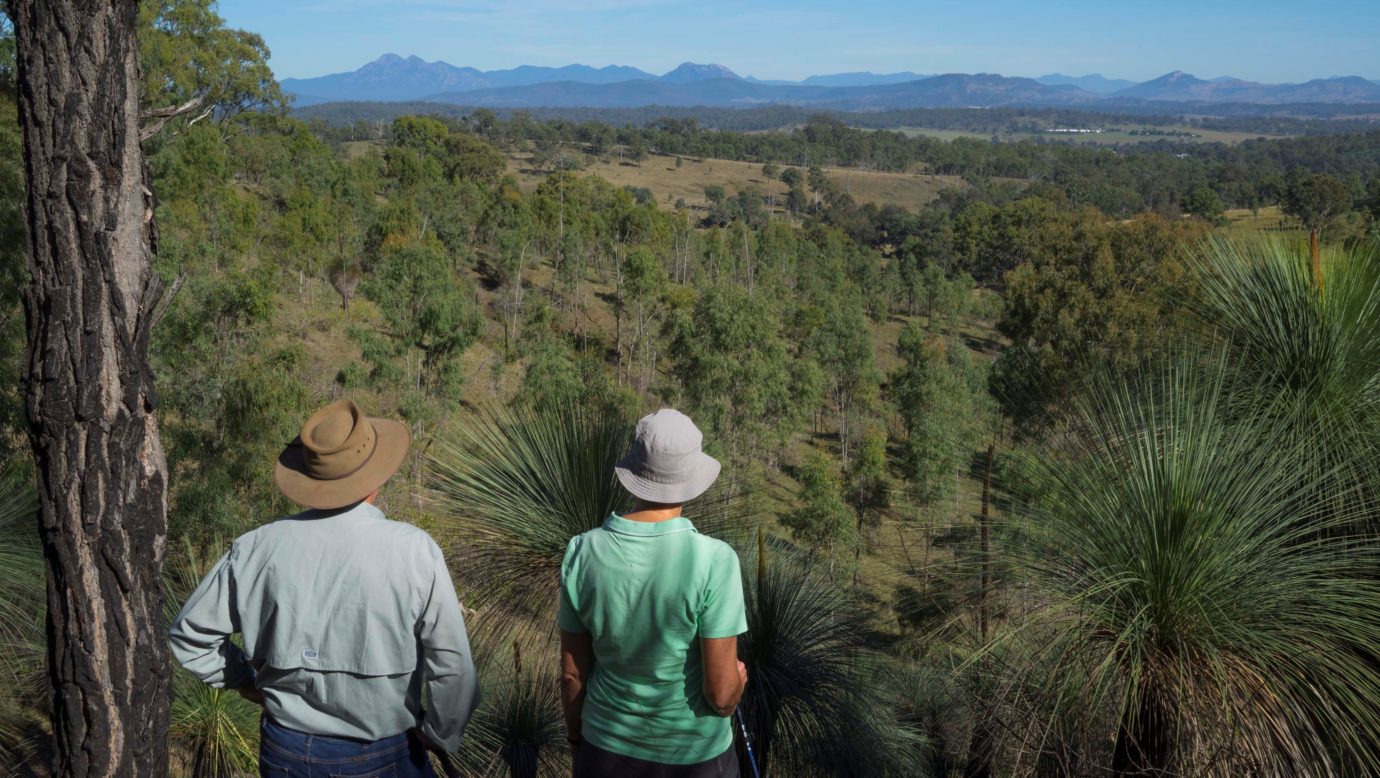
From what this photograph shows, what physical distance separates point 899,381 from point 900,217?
59.3 m

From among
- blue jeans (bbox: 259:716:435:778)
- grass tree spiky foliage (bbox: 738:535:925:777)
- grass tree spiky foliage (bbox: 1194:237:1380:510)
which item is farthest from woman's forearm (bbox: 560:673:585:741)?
grass tree spiky foliage (bbox: 1194:237:1380:510)

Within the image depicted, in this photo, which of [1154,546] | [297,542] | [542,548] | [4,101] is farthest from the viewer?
[4,101]

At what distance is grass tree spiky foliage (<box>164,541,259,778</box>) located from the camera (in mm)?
4492

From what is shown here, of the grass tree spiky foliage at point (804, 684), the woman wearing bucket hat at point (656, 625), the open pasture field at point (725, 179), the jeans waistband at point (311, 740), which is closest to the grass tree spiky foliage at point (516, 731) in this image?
the grass tree spiky foliage at point (804, 684)

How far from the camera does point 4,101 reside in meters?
13.6

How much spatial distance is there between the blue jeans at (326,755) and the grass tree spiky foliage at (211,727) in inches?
82.3

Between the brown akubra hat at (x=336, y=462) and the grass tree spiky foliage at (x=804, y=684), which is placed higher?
the brown akubra hat at (x=336, y=462)

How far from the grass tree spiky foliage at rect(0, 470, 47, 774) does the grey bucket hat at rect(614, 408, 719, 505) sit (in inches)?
157

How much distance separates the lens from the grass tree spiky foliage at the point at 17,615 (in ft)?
17.1

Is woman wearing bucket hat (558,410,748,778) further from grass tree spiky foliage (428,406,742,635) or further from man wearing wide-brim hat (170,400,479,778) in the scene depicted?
grass tree spiky foliage (428,406,742,635)

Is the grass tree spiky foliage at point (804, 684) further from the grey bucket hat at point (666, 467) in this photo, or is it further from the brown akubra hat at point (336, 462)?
the brown akubra hat at point (336, 462)

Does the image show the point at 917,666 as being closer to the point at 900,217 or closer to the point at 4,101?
the point at 4,101

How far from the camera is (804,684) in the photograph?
4.43 meters

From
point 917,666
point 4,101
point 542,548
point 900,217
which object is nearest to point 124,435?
point 542,548
